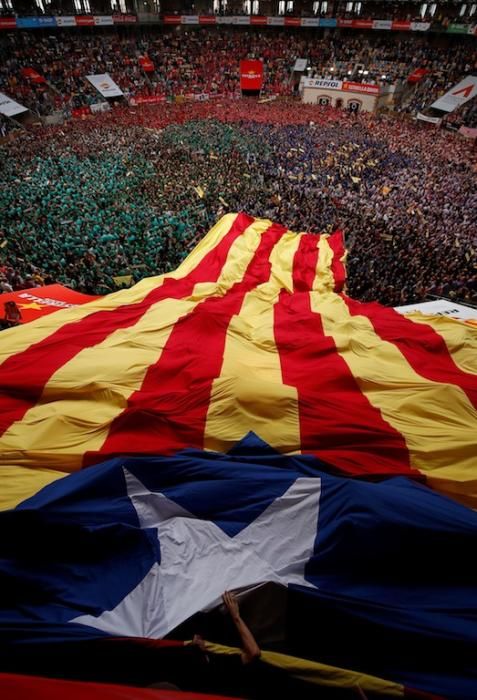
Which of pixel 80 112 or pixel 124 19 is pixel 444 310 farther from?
pixel 124 19

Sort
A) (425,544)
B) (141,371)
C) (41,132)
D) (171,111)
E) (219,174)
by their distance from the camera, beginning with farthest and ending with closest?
(171,111) → (41,132) → (219,174) → (141,371) → (425,544)

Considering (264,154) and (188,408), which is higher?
(264,154)

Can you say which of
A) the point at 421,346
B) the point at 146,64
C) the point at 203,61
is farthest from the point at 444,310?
the point at 203,61

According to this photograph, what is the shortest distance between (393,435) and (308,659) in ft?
6.98

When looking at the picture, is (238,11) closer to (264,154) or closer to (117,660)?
(264,154)

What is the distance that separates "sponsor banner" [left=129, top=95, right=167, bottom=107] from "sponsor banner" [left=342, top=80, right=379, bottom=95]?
13.6 metres

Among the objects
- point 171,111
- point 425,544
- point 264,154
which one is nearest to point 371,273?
point 425,544

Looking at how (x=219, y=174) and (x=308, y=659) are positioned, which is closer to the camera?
(x=308, y=659)

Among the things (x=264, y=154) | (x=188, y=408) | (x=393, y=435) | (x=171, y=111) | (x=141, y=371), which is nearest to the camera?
(x=393, y=435)

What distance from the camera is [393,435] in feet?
12.5

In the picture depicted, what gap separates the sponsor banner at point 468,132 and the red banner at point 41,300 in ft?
84.1

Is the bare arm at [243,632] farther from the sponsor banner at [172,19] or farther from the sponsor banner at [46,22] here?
the sponsor banner at [172,19]

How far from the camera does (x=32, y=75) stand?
28562 millimetres

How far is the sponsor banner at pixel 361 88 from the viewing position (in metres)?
28.2
